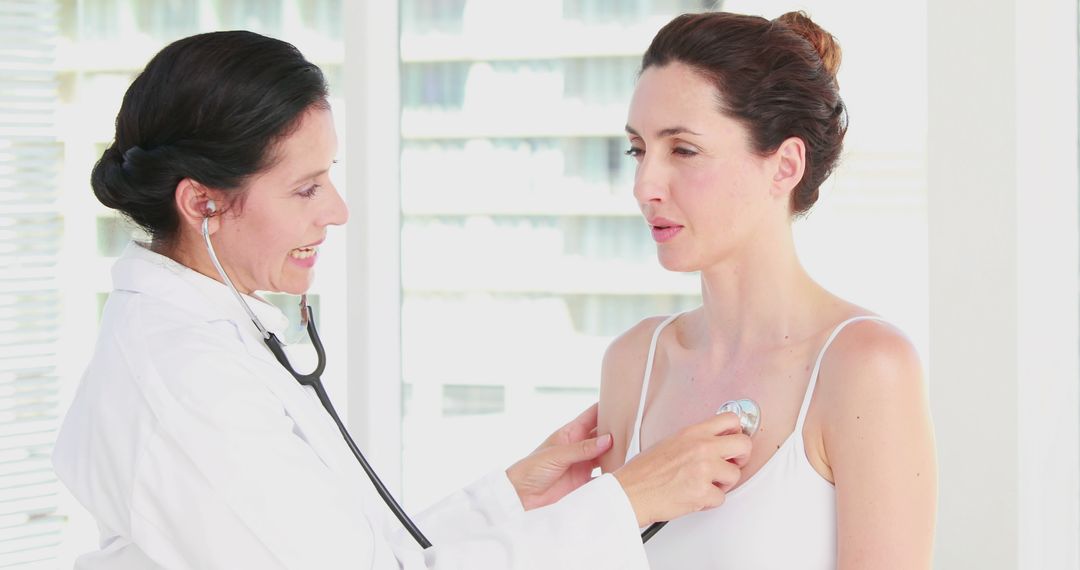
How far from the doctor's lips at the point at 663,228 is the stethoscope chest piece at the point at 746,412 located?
9.7 inches

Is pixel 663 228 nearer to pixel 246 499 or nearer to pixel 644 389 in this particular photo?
pixel 644 389

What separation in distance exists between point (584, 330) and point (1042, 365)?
1.04 m

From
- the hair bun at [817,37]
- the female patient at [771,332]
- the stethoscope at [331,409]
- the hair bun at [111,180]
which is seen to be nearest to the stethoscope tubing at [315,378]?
the stethoscope at [331,409]

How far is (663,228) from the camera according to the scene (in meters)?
1.45

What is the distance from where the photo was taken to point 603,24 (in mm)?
2371

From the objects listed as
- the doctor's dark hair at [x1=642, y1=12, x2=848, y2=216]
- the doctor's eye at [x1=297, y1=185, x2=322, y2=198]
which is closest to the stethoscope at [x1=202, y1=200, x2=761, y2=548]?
the doctor's eye at [x1=297, y1=185, x2=322, y2=198]

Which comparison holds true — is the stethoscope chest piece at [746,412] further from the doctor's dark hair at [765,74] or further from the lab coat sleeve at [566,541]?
the doctor's dark hair at [765,74]

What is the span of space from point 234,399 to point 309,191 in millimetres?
301

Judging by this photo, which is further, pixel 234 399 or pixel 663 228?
pixel 663 228

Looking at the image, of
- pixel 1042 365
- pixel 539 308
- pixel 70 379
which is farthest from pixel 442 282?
pixel 1042 365

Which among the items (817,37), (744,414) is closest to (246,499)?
(744,414)

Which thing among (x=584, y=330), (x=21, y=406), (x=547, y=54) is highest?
(x=547, y=54)

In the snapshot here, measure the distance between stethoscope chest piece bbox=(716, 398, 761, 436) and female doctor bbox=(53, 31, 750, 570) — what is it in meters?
0.02

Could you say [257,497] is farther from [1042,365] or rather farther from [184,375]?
[1042,365]
